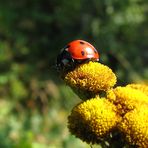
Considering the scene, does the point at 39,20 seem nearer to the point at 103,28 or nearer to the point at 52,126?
the point at 103,28

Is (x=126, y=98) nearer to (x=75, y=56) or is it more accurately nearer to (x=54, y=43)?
→ (x=75, y=56)

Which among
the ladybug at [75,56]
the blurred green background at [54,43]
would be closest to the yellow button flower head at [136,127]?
the ladybug at [75,56]

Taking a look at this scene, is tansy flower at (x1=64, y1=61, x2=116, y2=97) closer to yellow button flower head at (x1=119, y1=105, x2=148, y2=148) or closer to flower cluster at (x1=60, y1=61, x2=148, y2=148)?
flower cluster at (x1=60, y1=61, x2=148, y2=148)

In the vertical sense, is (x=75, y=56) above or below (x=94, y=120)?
above

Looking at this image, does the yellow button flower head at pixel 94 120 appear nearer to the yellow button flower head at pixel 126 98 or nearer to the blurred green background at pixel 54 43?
the yellow button flower head at pixel 126 98

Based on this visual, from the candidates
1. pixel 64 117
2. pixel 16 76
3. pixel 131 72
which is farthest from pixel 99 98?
pixel 131 72

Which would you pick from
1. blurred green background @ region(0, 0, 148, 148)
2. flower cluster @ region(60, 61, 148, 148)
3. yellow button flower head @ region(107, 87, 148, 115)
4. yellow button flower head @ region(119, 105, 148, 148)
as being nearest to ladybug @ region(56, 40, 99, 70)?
flower cluster @ region(60, 61, 148, 148)

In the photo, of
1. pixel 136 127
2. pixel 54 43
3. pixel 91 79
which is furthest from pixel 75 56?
pixel 54 43

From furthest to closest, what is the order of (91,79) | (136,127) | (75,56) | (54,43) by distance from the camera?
1. (54,43)
2. (75,56)
3. (91,79)
4. (136,127)
